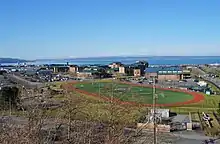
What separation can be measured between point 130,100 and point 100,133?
993 mm

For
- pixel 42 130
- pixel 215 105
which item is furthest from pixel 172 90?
pixel 42 130

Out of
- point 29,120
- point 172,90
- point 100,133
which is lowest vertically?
point 172,90

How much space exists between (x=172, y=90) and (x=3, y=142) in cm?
2072

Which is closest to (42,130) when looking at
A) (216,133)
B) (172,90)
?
(216,133)

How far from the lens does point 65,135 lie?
2861mm

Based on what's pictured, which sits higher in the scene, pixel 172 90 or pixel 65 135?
pixel 65 135

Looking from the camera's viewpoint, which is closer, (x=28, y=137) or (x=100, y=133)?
(x=28, y=137)

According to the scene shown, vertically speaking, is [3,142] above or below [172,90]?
above

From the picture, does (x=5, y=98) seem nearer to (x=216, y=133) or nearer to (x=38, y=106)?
(x=216, y=133)

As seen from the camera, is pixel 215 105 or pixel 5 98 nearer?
pixel 5 98

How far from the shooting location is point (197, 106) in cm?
1546

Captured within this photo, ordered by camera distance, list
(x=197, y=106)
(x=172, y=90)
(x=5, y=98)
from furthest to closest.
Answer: (x=172, y=90)
(x=197, y=106)
(x=5, y=98)

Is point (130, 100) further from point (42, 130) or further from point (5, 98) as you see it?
point (5, 98)

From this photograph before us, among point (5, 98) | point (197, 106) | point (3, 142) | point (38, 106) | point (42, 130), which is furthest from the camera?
point (197, 106)
